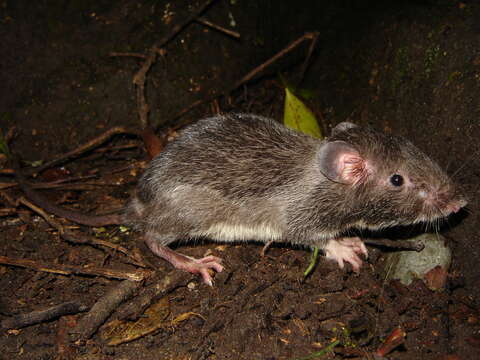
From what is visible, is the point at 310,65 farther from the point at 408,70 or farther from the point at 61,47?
the point at 61,47

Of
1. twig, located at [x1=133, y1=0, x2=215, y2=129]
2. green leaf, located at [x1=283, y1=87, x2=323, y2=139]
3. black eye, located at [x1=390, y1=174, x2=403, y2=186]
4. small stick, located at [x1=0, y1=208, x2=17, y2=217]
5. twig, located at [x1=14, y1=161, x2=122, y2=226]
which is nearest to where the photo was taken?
black eye, located at [x1=390, y1=174, x2=403, y2=186]

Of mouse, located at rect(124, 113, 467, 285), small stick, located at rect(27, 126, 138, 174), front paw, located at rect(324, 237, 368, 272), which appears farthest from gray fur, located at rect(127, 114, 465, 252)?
small stick, located at rect(27, 126, 138, 174)

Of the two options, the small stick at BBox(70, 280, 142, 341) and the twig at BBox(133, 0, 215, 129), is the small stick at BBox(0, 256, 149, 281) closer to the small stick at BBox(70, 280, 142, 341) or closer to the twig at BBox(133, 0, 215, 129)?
the small stick at BBox(70, 280, 142, 341)

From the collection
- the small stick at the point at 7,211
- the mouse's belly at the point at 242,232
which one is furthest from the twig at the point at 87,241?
the mouse's belly at the point at 242,232

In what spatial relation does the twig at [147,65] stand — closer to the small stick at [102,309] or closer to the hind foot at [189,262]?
the hind foot at [189,262]

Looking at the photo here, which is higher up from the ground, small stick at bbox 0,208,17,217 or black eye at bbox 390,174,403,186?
black eye at bbox 390,174,403,186

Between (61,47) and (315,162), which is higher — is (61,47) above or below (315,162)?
above

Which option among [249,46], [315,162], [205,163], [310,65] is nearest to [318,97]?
[310,65]
